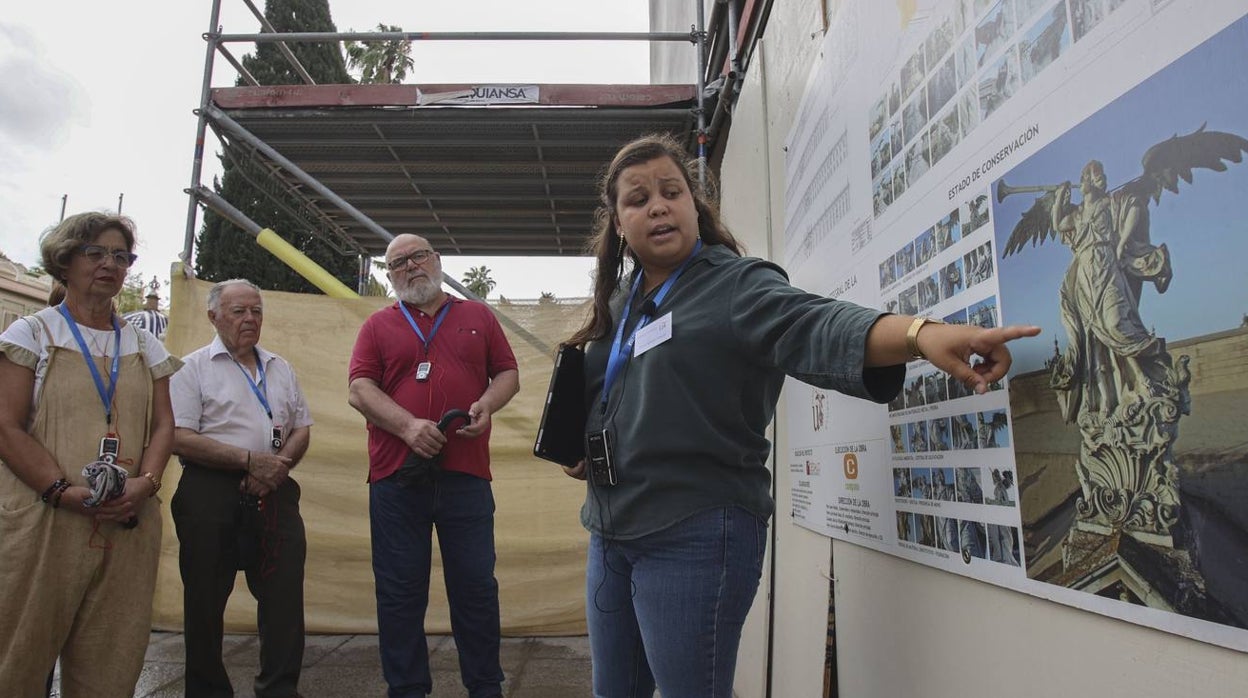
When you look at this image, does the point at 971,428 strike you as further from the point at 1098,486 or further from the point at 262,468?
the point at 262,468

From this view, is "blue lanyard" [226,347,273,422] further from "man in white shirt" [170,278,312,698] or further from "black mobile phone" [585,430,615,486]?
"black mobile phone" [585,430,615,486]

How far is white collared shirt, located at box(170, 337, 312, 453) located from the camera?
3.08m

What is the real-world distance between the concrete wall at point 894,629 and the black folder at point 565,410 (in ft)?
2.32

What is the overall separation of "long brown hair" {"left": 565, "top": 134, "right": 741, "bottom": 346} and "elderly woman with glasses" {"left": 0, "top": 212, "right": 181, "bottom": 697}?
5.74ft

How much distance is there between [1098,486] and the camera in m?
0.85

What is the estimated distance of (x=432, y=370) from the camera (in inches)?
118

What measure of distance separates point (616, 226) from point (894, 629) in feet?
3.63

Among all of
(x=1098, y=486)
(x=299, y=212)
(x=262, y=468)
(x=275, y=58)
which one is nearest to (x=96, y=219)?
(x=262, y=468)

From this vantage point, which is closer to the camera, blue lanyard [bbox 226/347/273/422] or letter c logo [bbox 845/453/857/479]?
letter c logo [bbox 845/453/857/479]

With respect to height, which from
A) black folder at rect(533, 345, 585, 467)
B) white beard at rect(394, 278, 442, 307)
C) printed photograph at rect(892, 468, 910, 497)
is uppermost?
white beard at rect(394, 278, 442, 307)

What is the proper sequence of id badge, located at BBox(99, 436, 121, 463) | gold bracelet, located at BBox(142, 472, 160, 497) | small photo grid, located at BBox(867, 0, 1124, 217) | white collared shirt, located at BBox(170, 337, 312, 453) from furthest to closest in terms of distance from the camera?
white collared shirt, located at BBox(170, 337, 312, 453) < gold bracelet, located at BBox(142, 472, 160, 497) < id badge, located at BBox(99, 436, 121, 463) < small photo grid, located at BBox(867, 0, 1124, 217)

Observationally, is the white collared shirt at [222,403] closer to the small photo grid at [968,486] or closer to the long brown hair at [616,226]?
the long brown hair at [616,226]

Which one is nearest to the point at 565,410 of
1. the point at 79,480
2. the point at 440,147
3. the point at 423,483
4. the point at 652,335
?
the point at 652,335

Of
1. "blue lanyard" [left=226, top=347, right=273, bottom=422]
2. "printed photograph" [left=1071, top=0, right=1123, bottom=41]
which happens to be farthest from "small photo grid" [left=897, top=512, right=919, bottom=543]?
"blue lanyard" [left=226, top=347, right=273, bottom=422]
